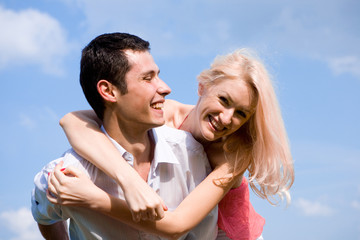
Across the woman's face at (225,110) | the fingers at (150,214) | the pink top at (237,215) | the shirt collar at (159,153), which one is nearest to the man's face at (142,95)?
the shirt collar at (159,153)

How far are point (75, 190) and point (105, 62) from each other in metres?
1.08

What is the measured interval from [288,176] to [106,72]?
1.96 meters

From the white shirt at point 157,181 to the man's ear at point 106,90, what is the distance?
0.36 metres

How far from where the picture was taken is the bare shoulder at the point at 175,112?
15.2ft

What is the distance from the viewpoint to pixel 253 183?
436cm

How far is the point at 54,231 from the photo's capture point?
15.6 ft

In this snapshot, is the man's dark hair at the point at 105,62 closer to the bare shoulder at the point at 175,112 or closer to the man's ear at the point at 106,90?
the man's ear at the point at 106,90

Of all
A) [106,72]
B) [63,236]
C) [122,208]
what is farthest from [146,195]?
[63,236]

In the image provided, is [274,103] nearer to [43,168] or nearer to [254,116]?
[254,116]

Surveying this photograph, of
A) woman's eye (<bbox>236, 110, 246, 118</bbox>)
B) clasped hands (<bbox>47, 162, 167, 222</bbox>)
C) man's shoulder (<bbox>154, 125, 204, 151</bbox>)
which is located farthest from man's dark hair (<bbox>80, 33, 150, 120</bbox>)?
woman's eye (<bbox>236, 110, 246, 118</bbox>)

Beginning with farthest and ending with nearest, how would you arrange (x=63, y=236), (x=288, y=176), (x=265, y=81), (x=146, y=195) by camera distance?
(x=63, y=236), (x=288, y=176), (x=265, y=81), (x=146, y=195)

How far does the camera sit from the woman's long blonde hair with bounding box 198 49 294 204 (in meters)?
4.07

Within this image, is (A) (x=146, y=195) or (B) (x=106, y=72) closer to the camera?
(A) (x=146, y=195)

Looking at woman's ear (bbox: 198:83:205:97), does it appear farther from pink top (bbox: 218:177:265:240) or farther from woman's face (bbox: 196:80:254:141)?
pink top (bbox: 218:177:265:240)
